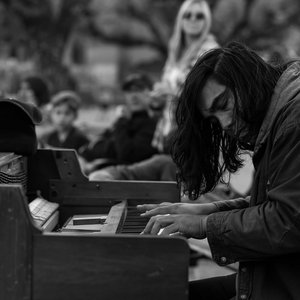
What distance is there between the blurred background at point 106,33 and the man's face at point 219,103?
14.9 metres

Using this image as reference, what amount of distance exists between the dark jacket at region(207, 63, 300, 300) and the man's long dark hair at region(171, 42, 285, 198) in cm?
6

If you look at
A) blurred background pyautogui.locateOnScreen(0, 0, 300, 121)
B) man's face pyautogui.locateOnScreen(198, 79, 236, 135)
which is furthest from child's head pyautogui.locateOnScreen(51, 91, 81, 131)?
blurred background pyautogui.locateOnScreen(0, 0, 300, 121)

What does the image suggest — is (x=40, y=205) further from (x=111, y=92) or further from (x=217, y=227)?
(x=111, y=92)

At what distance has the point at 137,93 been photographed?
6.23 meters

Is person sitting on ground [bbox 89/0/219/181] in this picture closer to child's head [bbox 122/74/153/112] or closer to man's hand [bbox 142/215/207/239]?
child's head [bbox 122/74/153/112]

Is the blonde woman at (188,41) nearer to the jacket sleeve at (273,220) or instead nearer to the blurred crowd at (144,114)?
the blurred crowd at (144,114)

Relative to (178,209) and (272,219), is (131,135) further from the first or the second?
(272,219)

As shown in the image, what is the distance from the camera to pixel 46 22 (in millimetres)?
22438

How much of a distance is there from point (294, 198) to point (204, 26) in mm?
4090

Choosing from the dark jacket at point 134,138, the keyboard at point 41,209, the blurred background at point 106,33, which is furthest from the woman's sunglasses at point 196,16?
the blurred background at point 106,33

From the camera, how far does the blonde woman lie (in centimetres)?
589

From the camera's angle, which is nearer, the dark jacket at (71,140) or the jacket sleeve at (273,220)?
the jacket sleeve at (273,220)

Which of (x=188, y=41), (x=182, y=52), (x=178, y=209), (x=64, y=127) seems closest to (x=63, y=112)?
(x=64, y=127)

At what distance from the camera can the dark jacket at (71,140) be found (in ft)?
21.8
